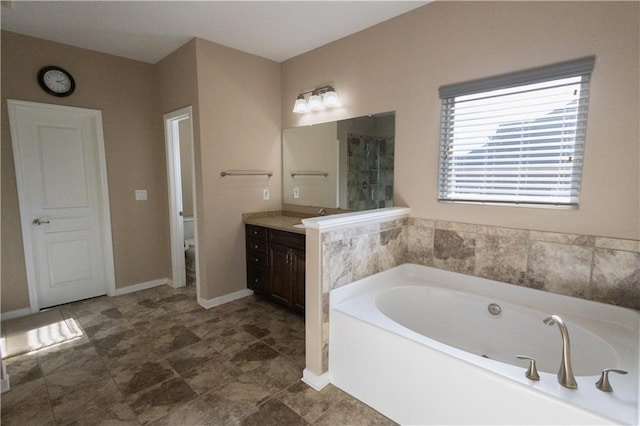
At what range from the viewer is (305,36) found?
2.89m

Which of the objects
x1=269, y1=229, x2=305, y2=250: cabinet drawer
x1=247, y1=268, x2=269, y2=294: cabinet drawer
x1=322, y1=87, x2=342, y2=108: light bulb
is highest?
x1=322, y1=87, x2=342, y2=108: light bulb

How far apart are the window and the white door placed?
350cm

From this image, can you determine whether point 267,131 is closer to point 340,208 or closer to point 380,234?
point 340,208

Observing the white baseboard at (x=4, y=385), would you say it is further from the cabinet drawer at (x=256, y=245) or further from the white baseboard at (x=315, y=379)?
the cabinet drawer at (x=256, y=245)

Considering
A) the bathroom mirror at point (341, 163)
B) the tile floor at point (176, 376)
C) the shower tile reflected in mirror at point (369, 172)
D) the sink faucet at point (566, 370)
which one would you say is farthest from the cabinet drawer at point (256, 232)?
the sink faucet at point (566, 370)

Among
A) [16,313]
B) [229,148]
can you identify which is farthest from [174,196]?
[16,313]

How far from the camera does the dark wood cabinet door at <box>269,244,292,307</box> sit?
294 cm

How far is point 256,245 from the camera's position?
329 centimetres

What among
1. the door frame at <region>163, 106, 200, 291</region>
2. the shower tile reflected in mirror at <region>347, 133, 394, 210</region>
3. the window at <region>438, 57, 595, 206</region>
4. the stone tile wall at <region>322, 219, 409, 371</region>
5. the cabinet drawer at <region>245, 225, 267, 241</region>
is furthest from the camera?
the door frame at <region>163, 106, 200, 291</region>

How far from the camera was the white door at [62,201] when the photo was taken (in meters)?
2.92

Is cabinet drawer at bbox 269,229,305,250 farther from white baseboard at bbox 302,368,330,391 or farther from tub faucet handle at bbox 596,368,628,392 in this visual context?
tub faucet handle at bbox 596,368,628,392

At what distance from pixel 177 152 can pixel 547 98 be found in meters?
3.49

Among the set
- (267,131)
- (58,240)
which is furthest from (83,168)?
(267,131)

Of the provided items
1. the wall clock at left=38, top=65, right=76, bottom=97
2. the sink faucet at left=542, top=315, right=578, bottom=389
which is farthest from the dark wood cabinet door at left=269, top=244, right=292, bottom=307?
the wall clock at left=38, top=65, right=76, bottom=97
